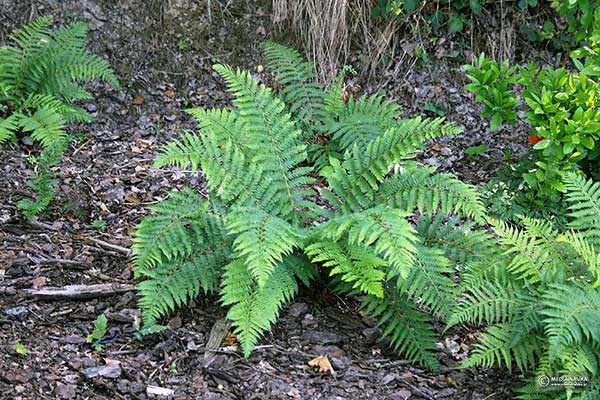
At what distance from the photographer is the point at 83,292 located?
3645 mm

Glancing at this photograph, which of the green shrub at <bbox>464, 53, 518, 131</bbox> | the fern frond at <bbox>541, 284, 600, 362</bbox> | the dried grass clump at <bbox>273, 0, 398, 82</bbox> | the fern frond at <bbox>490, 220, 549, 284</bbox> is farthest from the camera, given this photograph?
the dried grass clump at <bbox>273, 0, 398, 82</bbox>

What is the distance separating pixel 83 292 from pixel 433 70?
366 centimetres

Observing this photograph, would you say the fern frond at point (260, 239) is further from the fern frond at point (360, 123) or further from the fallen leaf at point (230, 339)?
the fern frond at point (360, 123)

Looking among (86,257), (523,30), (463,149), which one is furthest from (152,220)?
(523,30)

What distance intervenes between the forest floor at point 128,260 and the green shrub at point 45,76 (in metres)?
0.28

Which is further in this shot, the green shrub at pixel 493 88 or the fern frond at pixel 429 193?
the green shrub at pixel 493 88

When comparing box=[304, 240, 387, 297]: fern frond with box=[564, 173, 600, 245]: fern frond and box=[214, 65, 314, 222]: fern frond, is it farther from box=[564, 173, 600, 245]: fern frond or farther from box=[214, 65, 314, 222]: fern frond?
box=[564, 173, 600, 245]: fern frond

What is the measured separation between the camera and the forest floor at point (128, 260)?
3.23 meters

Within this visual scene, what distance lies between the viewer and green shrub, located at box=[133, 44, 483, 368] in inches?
127

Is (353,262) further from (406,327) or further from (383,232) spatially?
(406,327)

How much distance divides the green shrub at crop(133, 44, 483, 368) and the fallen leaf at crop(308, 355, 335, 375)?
28 centimetres

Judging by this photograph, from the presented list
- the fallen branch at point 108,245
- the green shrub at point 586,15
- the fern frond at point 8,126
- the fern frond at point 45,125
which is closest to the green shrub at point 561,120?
the green shrub at point 586,15

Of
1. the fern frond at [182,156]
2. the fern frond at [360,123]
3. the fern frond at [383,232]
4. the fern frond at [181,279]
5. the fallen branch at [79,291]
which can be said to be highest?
the fern frond at [182,156]

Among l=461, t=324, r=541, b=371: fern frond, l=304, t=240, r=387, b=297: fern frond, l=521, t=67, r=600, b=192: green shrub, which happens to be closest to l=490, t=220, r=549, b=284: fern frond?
l=461, t=324, r=541, b=371: fern frond
